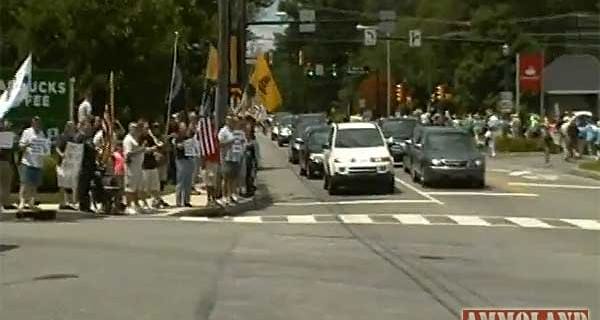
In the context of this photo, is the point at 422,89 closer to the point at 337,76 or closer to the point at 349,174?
the point at 337,76

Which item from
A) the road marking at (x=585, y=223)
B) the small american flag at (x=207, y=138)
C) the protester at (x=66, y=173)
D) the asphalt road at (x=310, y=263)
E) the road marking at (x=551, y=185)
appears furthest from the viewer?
the road marking at (x=551, y=185)

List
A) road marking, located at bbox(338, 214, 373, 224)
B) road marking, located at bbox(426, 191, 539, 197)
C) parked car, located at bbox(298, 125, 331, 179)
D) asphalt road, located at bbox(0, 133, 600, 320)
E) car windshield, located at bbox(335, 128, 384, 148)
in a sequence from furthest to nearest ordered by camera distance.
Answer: parked car, located at bbox(298, 125, 331, 179) → car windshield, located at bbox(335, 128, 384, 148) → road marking, located at bbox(426, 191, 539, 197) → road marking, located at bbox(338, 214, 373, 224) → asphalt road, located at bbox(0, 133, 600, 320)

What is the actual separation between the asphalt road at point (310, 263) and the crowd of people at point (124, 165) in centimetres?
132

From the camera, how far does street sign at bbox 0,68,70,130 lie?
32.7m

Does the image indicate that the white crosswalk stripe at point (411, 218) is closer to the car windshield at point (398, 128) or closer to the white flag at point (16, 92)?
the white flag at point (16, 92)

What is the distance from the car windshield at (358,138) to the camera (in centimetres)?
3391

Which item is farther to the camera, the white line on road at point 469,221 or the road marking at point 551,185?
the road marking at point 551,185

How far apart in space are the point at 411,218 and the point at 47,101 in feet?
37.5

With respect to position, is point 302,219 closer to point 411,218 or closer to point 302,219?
point 302,219

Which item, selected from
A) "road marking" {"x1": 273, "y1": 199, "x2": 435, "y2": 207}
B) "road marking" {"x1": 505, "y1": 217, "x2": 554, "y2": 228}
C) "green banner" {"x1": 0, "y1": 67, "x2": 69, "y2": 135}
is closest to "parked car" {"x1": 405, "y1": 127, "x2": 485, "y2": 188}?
"road marking" {"x1": 273, "y1": 199, "x2": 435, "y2": 207}

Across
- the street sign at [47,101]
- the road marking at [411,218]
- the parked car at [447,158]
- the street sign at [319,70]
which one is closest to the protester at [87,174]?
the road marking at [411,218]

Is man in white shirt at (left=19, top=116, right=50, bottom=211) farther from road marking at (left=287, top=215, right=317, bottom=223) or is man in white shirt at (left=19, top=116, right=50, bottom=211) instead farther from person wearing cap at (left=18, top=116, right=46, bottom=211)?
road marking at (left=287, top=215, right=317, bottom=223)

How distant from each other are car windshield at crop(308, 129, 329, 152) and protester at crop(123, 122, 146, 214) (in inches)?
526

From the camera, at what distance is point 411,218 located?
83.4 ft
